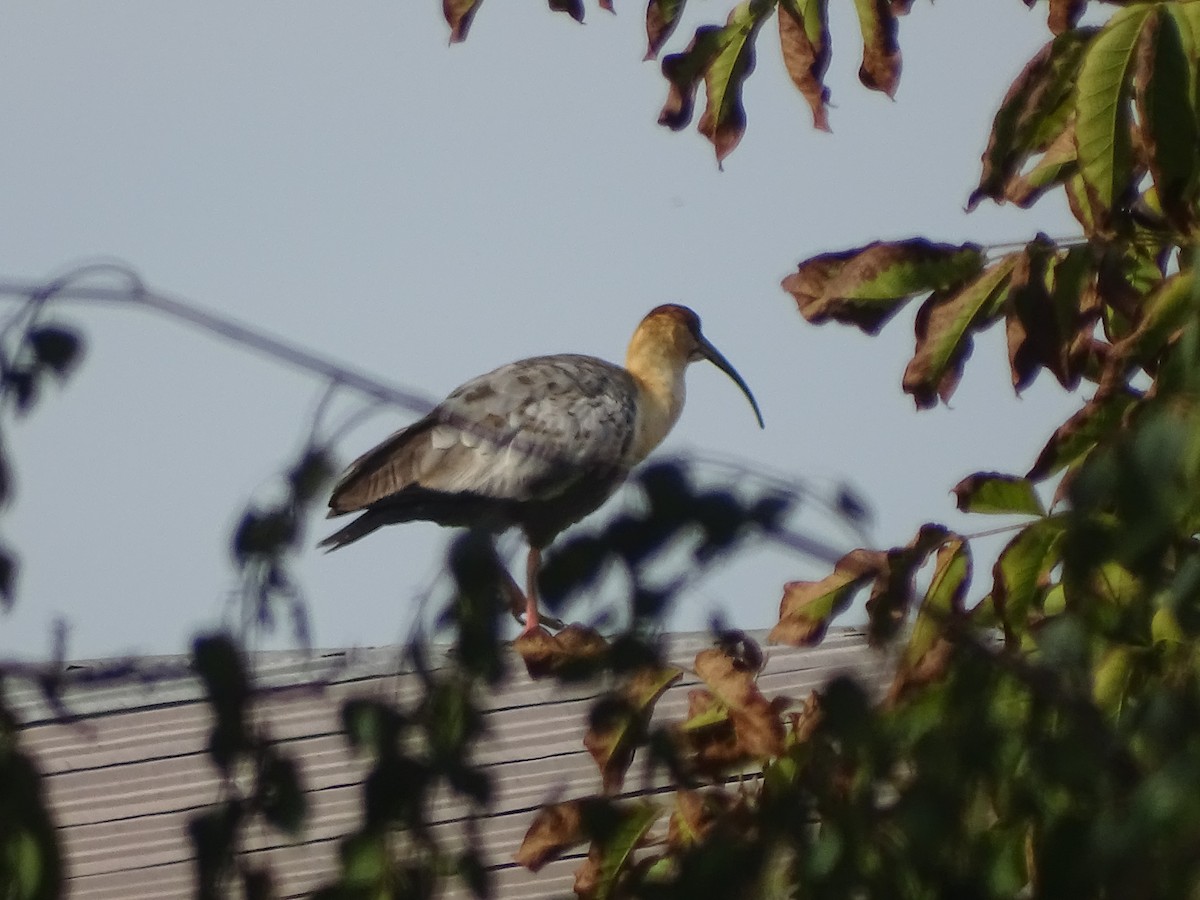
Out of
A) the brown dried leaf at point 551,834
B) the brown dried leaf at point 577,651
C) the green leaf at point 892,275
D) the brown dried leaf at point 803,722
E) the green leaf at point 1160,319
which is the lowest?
the brown dried leaf at point 551,834

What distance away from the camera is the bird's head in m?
9.16

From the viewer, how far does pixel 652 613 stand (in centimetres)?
171

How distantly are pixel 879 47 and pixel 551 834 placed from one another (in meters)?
1.41

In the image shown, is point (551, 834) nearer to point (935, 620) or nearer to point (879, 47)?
point (935, 620)

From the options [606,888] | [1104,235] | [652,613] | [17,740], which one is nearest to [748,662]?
[606,888]

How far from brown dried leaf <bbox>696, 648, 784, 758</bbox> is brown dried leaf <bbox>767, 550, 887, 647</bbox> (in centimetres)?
13

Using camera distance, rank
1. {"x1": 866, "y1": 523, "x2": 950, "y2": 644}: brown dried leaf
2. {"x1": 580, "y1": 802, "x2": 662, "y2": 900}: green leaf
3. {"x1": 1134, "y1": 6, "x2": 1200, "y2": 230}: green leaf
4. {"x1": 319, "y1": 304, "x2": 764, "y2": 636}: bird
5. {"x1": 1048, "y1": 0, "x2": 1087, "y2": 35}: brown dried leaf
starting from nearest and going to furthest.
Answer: {"x1": 866, "y1": 523, "x2": 950, "y2": 644}: brown dried leaf, {"x1": 1134, "y1": 6, "x2": 1200, "y2": 230}: green leaf, {"x1": 580, "y1": 802, "x2": 662, "y2": 900}: green leaf, {"x1": 1048, "y1": 0, "x2": 1087, "y2": 35}: brown dried leaf, {"x1": 319, "y1": 304, "x2": 764, "y2": 636}: bird

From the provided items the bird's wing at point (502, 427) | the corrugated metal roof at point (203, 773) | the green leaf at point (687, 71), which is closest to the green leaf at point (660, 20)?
the green leaf at point (687, 71)

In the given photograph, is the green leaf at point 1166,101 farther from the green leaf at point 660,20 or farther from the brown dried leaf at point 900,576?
the green leaf at point 660,20

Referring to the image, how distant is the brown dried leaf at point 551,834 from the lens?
236 centimetres

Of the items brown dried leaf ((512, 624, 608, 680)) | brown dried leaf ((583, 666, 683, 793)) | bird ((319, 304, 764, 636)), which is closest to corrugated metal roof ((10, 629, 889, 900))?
bird ((319, 304, 764, 636))

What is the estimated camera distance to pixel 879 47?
10.3 feet

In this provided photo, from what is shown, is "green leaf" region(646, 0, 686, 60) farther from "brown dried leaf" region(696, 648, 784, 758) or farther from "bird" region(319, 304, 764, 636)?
"bird" region(319, 304, 764, 636)

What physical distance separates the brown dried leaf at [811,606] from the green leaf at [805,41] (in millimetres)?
864
